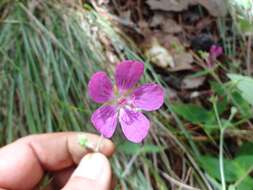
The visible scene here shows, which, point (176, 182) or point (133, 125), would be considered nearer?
point (133, 125)

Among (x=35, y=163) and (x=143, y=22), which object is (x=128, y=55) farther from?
(x=35, y=163)

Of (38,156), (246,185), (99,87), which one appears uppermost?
(99,87)

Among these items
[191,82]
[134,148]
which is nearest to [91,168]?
[134,148]

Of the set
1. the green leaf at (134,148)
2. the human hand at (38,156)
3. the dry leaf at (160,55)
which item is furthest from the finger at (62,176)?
the dry leaf at (160,55)

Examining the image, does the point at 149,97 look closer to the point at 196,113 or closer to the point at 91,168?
the point at 91,168

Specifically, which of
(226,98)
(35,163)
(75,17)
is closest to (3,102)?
(75,17)

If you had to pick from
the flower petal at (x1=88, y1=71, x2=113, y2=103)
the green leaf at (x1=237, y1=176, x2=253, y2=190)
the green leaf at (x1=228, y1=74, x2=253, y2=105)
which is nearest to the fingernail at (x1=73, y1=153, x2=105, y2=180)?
the flower petal at (x1=88, y1=71, x2=113, y2=103)
